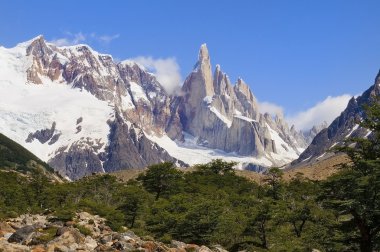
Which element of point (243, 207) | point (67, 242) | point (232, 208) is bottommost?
point (67, 242)

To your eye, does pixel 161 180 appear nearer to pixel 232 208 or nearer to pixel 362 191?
pixel 232 208

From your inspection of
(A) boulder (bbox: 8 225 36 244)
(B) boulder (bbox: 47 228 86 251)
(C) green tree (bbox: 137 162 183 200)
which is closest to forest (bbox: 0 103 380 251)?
(C) green tree (bbox: 137 162 183 200)

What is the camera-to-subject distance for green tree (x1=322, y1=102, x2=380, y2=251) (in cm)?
Result: 3142

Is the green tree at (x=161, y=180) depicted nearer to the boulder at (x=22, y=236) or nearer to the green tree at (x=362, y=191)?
the boulder at (x=22, y=236)

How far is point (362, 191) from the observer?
3130cm

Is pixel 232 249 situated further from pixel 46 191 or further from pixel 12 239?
pixel 46 191

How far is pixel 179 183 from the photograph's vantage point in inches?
4596

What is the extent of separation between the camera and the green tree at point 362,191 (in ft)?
103

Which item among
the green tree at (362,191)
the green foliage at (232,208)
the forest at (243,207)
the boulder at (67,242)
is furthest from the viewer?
the green foliage at (232,208)

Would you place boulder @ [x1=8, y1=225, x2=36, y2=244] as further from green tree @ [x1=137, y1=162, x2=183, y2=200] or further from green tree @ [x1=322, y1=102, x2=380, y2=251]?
green tree @ [x1=137, y1=162, x2=183, y2=200]

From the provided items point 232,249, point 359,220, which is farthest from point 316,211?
point 359,220

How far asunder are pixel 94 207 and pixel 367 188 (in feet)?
179

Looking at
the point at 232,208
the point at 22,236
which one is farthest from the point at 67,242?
the point at 232,208

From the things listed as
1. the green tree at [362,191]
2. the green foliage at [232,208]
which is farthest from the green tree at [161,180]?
the green tree at [362,191]
